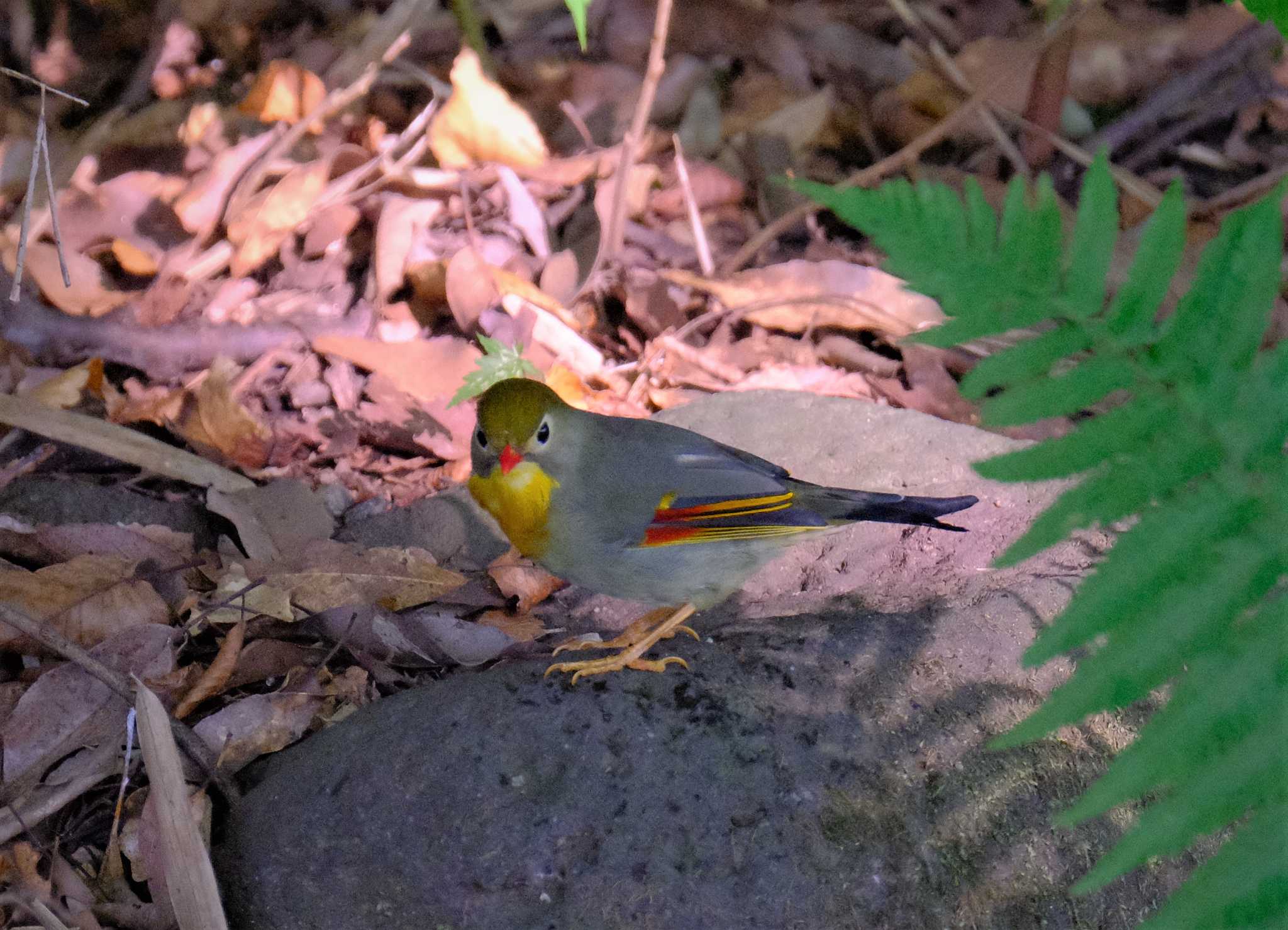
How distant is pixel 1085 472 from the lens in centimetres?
139

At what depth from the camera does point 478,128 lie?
15.7 feet

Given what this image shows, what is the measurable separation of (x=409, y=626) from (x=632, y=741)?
81 centimetres

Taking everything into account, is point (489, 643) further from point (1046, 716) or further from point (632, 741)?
point (1046, 716)

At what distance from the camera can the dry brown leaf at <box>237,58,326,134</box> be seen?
5062 millimetres

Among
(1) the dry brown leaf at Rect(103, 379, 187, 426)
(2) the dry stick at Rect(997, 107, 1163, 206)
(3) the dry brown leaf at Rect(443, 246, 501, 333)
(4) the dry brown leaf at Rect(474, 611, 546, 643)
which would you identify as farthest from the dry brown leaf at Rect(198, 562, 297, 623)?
(2) the dry stick at Rect(997, 107, 1163, 206)

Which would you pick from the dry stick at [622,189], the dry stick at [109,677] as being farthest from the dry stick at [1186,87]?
the dry stick at [109,677]

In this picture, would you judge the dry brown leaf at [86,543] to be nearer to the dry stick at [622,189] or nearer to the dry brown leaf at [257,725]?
the dry brown leaf at [257,725]

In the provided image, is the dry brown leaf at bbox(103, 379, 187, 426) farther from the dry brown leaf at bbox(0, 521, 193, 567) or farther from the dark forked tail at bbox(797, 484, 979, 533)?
the dark forked tail at bbox(797, 484, 979, 533)

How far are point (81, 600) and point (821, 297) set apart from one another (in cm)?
266

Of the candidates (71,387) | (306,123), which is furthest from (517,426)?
(306,123)

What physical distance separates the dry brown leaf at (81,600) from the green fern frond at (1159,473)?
81.4 inches

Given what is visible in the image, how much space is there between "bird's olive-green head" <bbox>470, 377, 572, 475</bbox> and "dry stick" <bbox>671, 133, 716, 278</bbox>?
5.37 feet

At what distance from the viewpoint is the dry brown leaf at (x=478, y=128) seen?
476cm

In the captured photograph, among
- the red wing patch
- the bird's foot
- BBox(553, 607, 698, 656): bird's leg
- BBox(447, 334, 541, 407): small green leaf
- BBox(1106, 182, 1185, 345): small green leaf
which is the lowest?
BBox(553, 607, 698, 656): bird's leg
